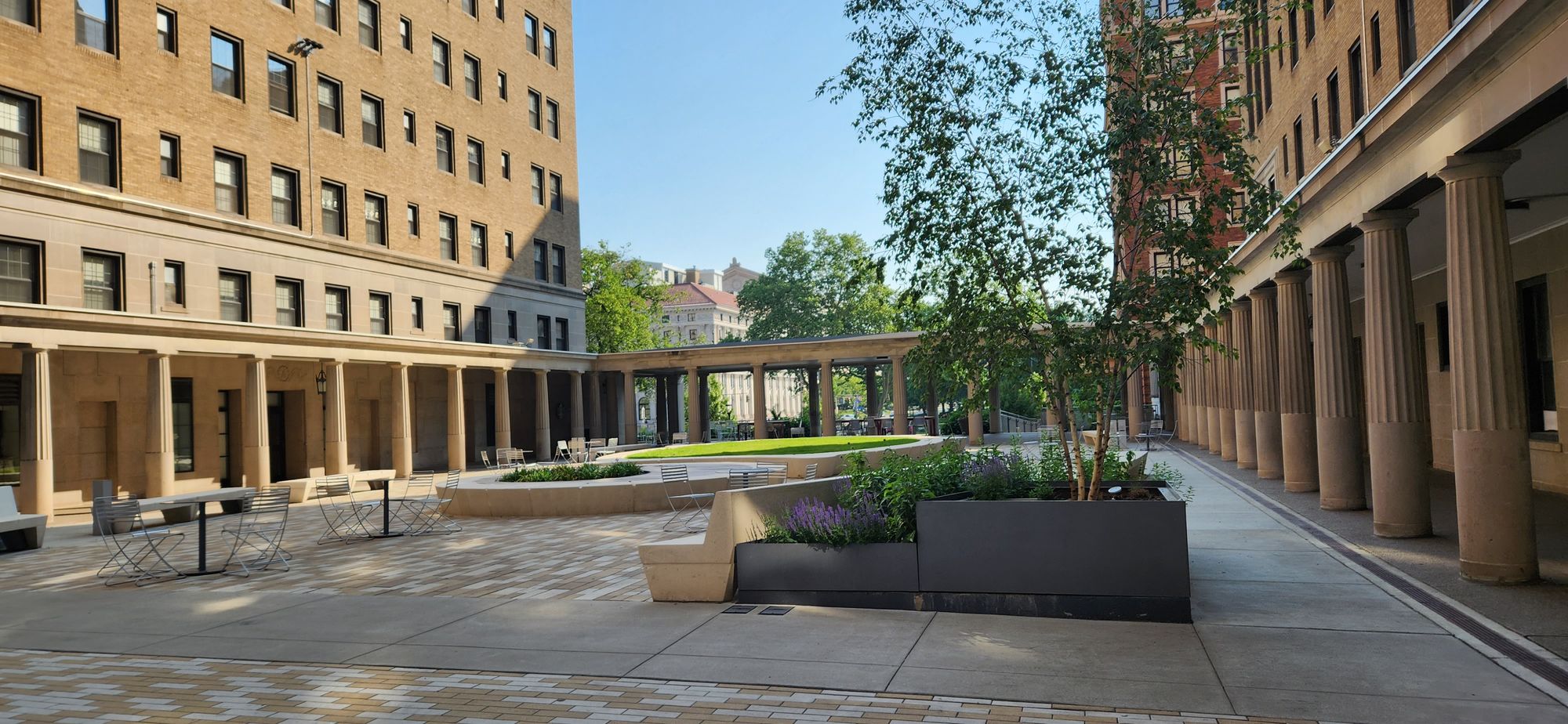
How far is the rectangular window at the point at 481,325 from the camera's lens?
125 ft

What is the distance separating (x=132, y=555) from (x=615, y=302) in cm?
4732

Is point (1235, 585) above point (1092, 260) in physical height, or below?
below

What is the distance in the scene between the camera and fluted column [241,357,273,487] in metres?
26.3

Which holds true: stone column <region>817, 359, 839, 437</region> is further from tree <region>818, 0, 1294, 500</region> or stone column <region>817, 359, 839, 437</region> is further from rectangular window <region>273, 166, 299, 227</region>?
tree <region>818, 0, 1294, 500</region>

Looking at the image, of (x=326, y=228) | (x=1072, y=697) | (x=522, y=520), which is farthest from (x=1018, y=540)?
(x=326, y=228)

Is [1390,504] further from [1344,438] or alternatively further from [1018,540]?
[1018,540]

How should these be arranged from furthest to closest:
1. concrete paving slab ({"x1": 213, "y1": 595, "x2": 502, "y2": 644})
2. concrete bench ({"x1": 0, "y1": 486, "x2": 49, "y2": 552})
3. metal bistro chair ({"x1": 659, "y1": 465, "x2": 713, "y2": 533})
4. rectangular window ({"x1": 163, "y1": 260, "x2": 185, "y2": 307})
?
rectangular window ({"x1": 163, "y1": 260, "x2": 185, "y2": 307}), metal bistro chair ({"x1": 659, "y1": 465, "x2": 713, "y2": 533}), concrete bench ({"x1": 0, "y1": 486, "x2": 49, "y2": 552}), concrete paving slab ({"x1": 213, "y1": 595, "x2": 502, "y2": 644})

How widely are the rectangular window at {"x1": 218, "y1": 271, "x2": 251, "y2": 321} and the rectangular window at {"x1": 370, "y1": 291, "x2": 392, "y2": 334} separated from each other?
Answer: 5277 millimetres

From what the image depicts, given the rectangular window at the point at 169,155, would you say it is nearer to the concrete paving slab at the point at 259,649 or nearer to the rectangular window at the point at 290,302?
the rectangular window at the point at 290,302

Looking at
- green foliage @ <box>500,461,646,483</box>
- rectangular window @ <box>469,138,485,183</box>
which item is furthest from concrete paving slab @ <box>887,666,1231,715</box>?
rectangular window @ <box>469,138,485,183</box>

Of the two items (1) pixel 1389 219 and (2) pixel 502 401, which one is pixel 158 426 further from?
(1) pixel 1389 219

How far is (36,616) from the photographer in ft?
34.0

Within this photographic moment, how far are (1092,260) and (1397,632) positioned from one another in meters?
4.26

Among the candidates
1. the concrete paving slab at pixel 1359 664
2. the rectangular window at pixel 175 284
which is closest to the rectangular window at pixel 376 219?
the rectangular window at pixel 175 284
